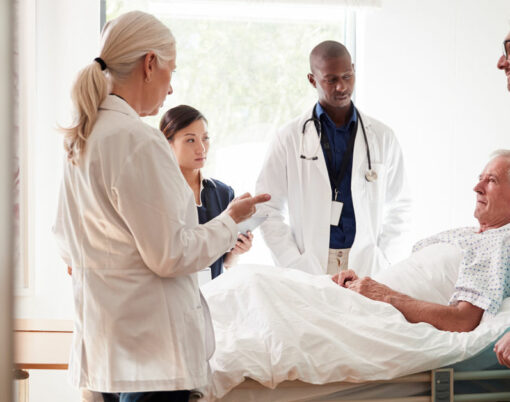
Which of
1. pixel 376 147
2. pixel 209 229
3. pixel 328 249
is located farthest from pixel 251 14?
pixel 209 229

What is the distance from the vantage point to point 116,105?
129cm

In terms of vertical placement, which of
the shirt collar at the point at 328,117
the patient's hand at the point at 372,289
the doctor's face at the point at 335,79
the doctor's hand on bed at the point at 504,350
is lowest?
the doctor's hand on bed at the point at 504,350

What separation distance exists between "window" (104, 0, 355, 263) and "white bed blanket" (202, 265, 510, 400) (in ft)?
5.90

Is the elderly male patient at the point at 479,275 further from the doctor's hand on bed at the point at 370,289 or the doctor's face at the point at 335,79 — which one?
the doctor's face at the point at 335,79

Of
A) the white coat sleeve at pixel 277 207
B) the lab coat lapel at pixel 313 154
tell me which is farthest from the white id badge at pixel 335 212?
the white coat sleeve at pixel 277 207

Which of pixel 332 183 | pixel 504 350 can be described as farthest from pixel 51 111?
pixel 504 350

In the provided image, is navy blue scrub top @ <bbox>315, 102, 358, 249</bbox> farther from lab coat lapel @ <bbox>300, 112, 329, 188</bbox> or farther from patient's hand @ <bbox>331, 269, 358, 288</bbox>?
patient's hand @ <bbox>331, 269, 358, 288</bbox>

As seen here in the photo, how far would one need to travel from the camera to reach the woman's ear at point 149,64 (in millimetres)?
1312

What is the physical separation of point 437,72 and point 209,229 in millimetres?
2755

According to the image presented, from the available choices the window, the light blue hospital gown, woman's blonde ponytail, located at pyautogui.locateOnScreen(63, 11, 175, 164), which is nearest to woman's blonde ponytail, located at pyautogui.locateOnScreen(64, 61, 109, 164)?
woman's blonde ponytail, located at pyautogui.locateOnScreen(63, 11, 175, 164)

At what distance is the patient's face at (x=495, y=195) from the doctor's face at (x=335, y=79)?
29.1 inches

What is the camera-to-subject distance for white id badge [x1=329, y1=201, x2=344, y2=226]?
2.64 metres

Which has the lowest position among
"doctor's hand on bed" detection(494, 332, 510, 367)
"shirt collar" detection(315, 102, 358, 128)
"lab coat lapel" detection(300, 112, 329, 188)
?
"doctor's hand on bed" detection(494, 332, 510, 367)

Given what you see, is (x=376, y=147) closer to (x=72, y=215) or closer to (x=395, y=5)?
(x=395, y=5)
